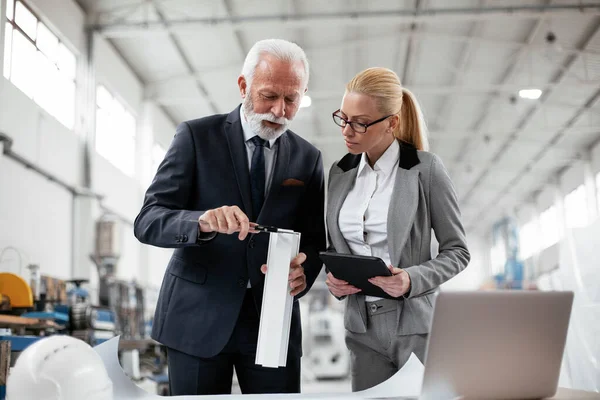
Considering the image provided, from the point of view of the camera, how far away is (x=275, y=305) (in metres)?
1.59

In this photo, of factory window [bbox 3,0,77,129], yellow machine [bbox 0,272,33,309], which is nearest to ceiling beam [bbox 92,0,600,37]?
factory window [bbox 3,0,77,129]

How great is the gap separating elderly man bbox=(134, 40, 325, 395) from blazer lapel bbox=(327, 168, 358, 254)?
93 millimetres

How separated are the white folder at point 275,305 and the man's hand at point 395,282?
0.22 m

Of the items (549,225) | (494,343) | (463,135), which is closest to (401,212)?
(494,343)

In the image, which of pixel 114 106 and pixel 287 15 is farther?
pixel 114 106

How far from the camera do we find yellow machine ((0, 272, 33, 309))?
5.71 meters

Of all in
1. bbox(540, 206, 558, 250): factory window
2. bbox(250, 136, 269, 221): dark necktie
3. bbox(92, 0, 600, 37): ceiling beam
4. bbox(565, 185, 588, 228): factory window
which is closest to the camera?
bbox(250, 136, 269, 221): dark necktie

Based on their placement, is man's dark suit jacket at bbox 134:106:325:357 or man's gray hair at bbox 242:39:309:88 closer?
man's dark suit jacket at bbox 134:106:325:357

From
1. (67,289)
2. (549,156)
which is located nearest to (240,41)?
(67,289)

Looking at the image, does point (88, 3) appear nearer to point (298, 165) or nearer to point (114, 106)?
point (114, 106)

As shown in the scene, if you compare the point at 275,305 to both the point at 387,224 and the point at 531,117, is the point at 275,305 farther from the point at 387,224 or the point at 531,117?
the point at 531,117

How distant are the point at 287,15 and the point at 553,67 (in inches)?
194

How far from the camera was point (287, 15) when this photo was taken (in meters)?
8.78

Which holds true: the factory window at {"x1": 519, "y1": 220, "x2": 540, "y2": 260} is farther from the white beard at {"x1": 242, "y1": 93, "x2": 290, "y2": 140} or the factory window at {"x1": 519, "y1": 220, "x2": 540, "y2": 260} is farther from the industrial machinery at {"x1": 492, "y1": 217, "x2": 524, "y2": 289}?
the white beard at {"x1": 242, "y1": 93, "x2": 290, "y2": 140}
